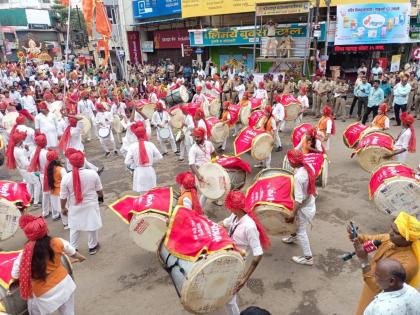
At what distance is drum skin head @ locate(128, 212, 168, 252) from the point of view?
4.68 metres

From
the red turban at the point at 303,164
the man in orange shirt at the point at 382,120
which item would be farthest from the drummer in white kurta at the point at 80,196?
the man in orange shirt at the point at 382,120

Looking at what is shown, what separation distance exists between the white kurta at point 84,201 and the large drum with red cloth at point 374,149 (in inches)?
198

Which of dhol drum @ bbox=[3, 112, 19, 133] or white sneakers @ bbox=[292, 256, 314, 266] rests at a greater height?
dhol drum @ bbox=[3, 112, 19, 133]

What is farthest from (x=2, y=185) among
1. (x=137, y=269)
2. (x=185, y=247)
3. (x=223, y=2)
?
(x=223, y=2)

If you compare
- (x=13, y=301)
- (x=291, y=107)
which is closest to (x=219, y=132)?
(x=291, y=107)

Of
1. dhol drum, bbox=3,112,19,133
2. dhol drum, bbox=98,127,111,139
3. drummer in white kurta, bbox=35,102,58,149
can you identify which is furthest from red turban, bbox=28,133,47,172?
dhol drum, bbox=3,112,19,133

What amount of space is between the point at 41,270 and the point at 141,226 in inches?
62.0

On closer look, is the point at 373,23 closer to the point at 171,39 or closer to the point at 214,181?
the point at 171,39

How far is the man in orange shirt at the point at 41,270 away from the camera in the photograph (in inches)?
130

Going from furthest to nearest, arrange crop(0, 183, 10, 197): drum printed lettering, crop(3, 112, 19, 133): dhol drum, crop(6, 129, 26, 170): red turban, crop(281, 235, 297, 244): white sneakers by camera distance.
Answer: crop(3, 112, 19, 133): dhol drum, crop(6, 129, 26, 170): red turban, crop(281, 235, 297, 244): white sneakers, crop(0, 183, 10, 197): drum printed lettering

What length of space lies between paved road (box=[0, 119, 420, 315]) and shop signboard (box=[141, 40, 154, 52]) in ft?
72.1

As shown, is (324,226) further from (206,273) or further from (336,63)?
(336,63)

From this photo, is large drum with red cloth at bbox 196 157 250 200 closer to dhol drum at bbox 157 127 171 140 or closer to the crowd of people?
the crowd of people

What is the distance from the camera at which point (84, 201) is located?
524 centimetres
